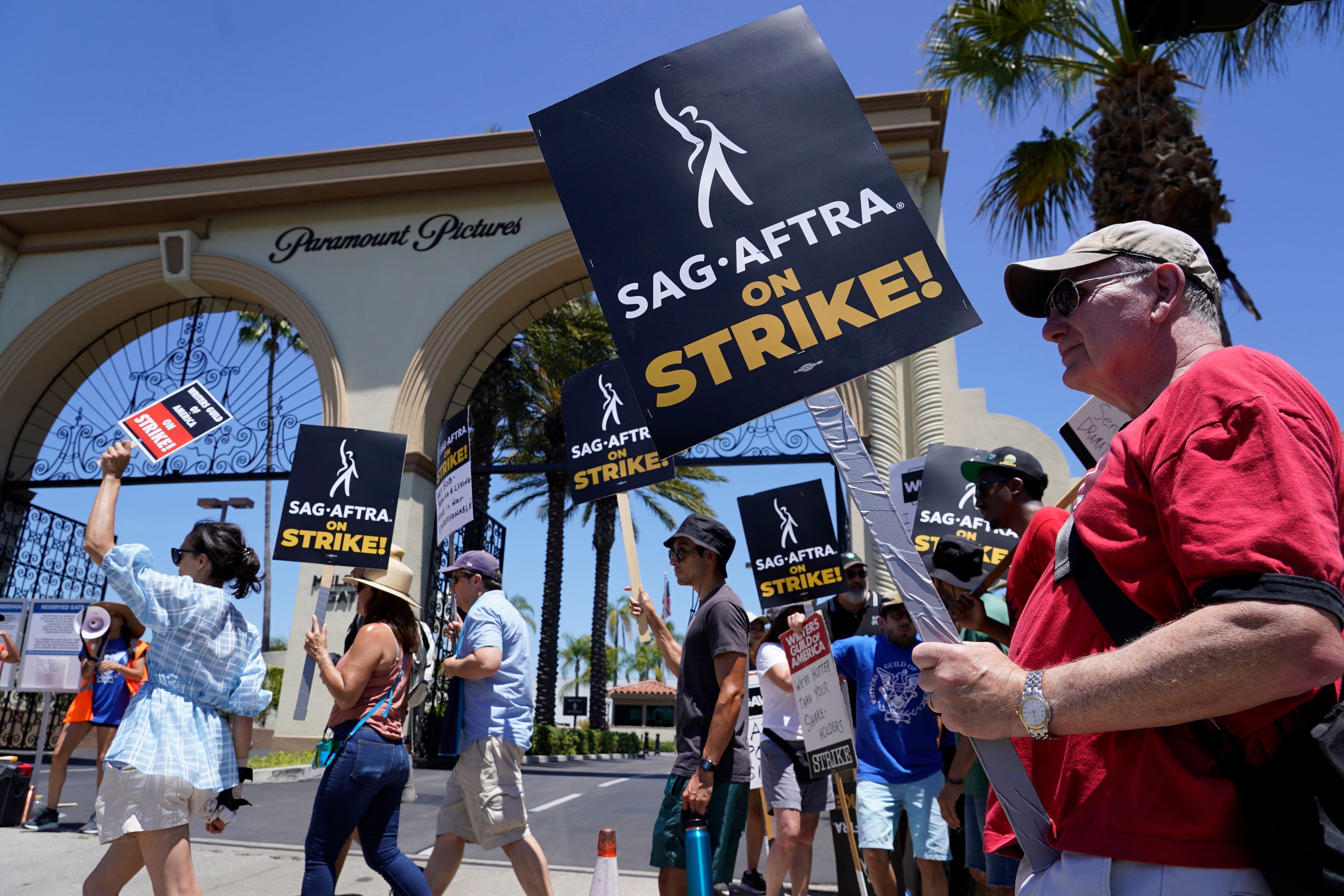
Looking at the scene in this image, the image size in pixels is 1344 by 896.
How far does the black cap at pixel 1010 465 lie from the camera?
354 cm

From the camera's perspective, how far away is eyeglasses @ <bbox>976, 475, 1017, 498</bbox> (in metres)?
3.57

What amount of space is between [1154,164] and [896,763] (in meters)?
6.68

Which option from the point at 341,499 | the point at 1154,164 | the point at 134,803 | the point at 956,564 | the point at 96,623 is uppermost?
the point at 1154,164

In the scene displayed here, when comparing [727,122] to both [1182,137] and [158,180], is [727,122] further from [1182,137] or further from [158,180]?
[158,180]

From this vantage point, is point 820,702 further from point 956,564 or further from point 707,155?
point 707,155

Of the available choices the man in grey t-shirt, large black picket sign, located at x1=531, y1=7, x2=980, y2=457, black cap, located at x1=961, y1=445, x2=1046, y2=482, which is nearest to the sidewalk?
the man in grey t-shirt

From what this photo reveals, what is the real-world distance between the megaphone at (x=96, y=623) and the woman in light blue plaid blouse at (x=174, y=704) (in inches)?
167

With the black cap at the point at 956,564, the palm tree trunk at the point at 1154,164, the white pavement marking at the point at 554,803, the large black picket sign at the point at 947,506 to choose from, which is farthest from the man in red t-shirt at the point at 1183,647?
the white pavement marking at the point at 554,803

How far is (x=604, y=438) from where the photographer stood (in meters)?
6.46

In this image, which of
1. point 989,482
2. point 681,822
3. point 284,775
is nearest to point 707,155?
point 989,482

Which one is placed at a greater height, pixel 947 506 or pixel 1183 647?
pixel 947 506

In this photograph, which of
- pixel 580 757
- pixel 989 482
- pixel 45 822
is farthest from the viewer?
pixel 580 757

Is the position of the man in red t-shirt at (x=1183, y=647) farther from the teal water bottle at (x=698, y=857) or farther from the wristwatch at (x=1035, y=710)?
the teal water bottle at (x=698, y=857)

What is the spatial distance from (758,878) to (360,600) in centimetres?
365
